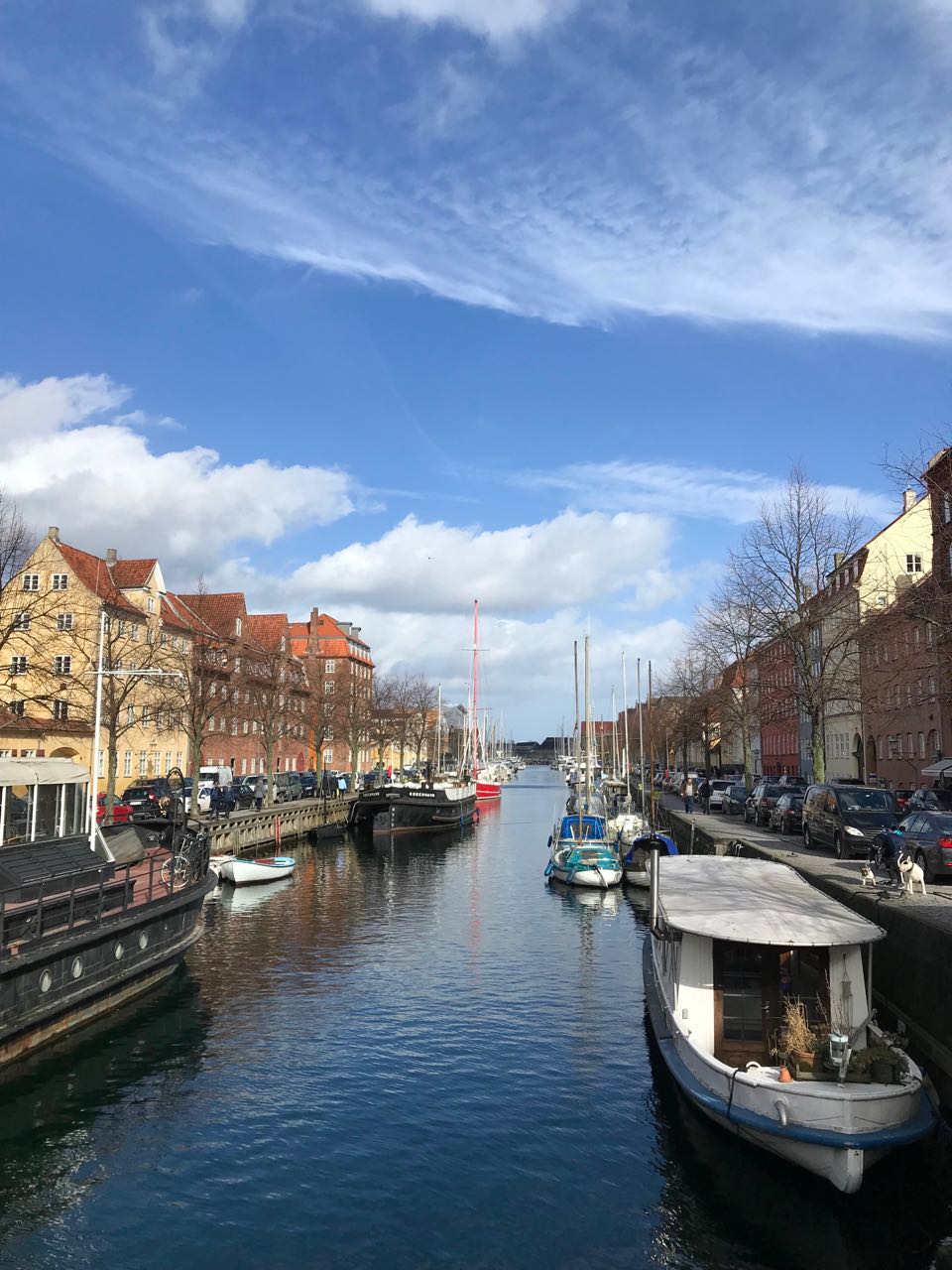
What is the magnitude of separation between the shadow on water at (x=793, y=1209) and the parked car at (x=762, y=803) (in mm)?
32925

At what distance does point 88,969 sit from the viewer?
17.5 m

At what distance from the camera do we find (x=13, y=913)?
50.1 feet

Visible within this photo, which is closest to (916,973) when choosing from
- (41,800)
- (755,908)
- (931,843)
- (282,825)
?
(755,908)

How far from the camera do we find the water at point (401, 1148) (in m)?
10.6

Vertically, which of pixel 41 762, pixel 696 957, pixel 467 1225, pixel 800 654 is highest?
pixel 800 654

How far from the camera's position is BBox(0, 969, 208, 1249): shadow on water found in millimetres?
11836

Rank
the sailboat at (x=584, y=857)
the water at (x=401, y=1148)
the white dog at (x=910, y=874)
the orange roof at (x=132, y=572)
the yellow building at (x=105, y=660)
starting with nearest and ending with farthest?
the water at (x=401, y=1148) < the white dog at (x=910, y=874) < the sailboat at (x=584, y=857) < the yellow building at (x=105, y=660) < the orange roof at (x=132, y=572)

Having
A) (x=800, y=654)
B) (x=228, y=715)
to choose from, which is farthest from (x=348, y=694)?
(x=800, y=654)

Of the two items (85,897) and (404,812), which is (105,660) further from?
(404,812)

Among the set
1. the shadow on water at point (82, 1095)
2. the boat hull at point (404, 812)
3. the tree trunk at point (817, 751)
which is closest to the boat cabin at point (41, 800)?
the shadow on water at point (82, 1095)

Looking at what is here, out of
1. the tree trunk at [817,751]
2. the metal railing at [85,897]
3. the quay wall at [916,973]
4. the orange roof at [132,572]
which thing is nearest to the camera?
the quay wall at [916,973]

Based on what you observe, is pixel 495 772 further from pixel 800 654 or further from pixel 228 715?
pixel 800 654

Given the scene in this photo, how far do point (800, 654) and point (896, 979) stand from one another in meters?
28.1

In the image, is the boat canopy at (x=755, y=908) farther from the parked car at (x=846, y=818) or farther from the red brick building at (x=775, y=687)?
the red brick building at (x=775, y=687)
